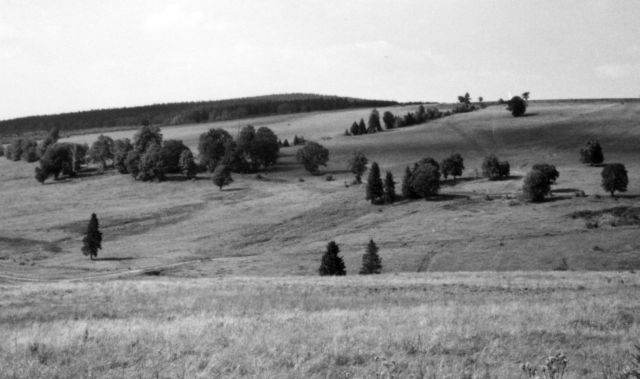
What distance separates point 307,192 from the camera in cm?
12312

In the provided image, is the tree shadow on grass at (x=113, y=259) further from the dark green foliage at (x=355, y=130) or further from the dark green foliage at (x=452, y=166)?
the dark green foliage at (x=355, y=130)

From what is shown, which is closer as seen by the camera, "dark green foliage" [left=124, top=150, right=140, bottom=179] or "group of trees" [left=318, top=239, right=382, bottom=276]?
"group of trees" [left=318, top=239, right=382, bottom=276]

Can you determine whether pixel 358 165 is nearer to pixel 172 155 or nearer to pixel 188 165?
pixel 188 165

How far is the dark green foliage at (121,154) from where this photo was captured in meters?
158

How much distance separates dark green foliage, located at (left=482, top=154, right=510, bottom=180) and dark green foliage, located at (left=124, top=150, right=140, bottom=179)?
91816 millimetres

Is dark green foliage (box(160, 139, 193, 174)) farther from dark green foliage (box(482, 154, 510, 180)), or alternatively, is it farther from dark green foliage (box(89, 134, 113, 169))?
dark green foliage (box(482, 154, 510, 180))

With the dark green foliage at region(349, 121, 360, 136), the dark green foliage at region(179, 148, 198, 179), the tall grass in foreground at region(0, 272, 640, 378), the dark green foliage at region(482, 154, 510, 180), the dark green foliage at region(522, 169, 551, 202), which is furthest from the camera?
the dark green foliage at region(349, 121, 360, 136)

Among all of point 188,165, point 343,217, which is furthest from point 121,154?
point 343,217

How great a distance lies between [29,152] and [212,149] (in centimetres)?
7318

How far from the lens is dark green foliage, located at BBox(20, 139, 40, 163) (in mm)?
182000

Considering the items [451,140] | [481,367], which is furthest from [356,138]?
[481,367]

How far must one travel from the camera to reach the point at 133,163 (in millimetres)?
151625

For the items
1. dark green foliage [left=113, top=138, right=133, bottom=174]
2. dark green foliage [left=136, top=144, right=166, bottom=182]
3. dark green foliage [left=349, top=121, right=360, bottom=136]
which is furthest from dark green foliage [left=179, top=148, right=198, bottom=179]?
dark green foliage [left=349, top=121, right=360, bottom=136]

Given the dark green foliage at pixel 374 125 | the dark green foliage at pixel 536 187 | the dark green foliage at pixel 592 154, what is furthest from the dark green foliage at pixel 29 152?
the dark green foliage at pixel 592 154
